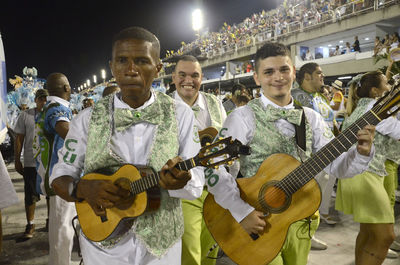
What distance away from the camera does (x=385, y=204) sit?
3023 millimetres

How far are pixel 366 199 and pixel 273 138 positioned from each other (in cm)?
160

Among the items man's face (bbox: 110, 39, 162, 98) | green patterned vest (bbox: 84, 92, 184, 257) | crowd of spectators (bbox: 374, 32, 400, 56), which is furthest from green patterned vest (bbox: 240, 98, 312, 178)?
crowd of spectators (bbox: 374, 32, 400, 56)

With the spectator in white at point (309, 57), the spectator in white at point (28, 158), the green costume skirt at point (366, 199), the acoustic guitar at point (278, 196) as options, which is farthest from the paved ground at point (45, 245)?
the spectator in white at point (309, 57)

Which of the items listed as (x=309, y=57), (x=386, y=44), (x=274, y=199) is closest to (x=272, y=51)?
(x=274, y=199)

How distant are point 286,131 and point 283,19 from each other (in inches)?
1145

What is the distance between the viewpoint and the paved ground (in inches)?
154

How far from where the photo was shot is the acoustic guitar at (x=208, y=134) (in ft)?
10.4

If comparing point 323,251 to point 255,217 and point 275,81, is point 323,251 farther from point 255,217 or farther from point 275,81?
point 275,81

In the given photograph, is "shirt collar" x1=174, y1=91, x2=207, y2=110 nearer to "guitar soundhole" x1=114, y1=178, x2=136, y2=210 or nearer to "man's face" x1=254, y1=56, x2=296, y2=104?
"man's face" x1=254, y1=56, x2=296, y2=104

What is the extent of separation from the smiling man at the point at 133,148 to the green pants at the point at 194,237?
79 centimetres

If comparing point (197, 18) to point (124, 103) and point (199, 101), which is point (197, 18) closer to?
point (199, 101)

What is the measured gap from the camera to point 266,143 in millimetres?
2281

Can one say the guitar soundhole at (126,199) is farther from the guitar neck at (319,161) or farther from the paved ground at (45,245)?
the paved ground at (45,245)

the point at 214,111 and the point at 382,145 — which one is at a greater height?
the point at 214,111
